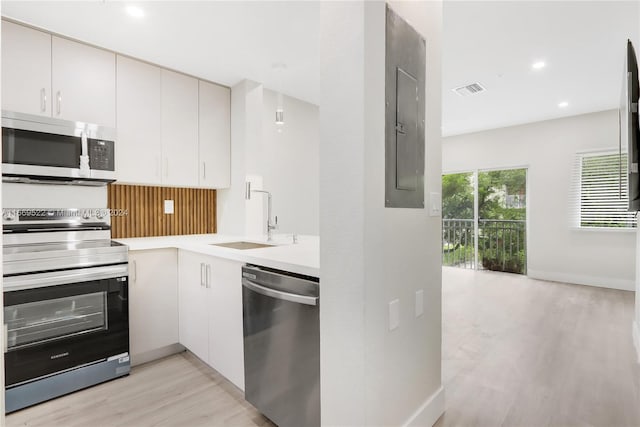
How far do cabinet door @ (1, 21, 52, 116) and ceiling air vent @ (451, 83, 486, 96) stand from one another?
3961 millimetres

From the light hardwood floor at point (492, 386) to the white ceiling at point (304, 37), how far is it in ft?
8.33

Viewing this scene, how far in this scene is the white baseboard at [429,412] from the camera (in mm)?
1729

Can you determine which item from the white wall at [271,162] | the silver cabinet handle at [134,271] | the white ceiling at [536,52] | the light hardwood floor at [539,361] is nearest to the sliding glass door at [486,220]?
the white ceiling at [536,52]

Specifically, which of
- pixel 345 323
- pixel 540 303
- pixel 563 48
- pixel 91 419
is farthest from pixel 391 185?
pixel 540 303

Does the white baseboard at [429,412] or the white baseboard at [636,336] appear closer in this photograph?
the white baseboard at [429,412]

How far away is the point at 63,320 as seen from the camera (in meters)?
2.25

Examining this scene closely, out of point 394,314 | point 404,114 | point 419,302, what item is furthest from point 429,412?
point 404,114

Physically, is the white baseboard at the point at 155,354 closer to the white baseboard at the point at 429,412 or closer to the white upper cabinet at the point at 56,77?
the white upper cabinet at the point at 56,77

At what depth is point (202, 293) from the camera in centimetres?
246

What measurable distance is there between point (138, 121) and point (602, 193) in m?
6.05

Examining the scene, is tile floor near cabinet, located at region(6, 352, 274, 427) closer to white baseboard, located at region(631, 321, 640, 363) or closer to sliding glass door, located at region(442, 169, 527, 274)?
white baseboard, located at region(631, 321, 640, 363)

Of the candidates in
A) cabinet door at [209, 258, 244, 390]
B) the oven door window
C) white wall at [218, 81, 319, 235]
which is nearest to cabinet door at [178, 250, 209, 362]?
cabinet door at [209, 258, 244, 390]

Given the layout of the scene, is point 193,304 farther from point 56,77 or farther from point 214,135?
point 56,77

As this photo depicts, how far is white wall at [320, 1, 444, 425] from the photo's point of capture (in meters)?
1.35
